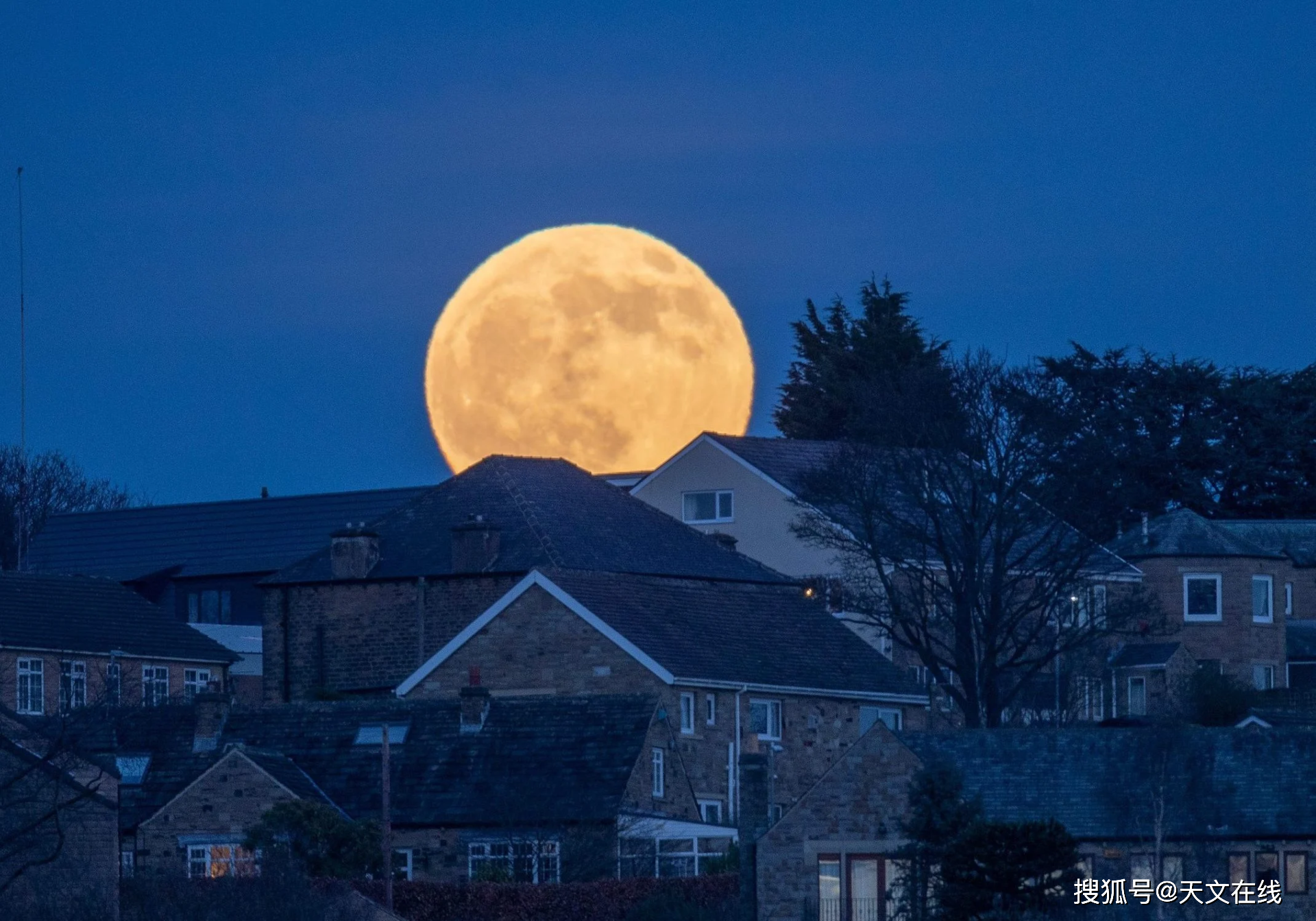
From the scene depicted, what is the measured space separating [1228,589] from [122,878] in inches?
1713

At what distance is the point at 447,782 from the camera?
51.2 m

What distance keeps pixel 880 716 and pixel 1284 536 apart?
28205 mm

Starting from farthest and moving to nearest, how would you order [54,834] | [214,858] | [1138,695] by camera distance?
[1138,695]
[214,858]
[54,834]

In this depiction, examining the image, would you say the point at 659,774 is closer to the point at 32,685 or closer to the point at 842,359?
the point at 32,685

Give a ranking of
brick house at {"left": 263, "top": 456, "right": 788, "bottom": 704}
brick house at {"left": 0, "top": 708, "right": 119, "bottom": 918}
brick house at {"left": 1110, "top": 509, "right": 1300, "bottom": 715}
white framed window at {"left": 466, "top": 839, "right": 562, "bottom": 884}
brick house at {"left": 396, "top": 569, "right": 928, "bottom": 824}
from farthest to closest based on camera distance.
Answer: brick house at {"left": 1110, "top": 509, "right": 1300, "bottom": 715} → brick house at {"left": 263, "top": 456, "right": 788, "bottom": 704} → brick house at {"left": 396, "top": 569, "right": 928, "bottom": 824} → white framed window at {"left": 466, "top": 839, "right": 562, "bottom": 884} → brick house at {"left": 0, "top": 708, "right": 119, "bottom": 918}

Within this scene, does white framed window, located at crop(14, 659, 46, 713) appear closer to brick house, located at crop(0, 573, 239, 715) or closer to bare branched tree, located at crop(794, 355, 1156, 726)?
brick house, located at crop(0, 573, 239, 715)

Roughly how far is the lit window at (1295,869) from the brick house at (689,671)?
11949 millimetres

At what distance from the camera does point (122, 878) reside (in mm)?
42500

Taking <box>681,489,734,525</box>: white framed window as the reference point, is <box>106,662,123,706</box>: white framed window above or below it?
below

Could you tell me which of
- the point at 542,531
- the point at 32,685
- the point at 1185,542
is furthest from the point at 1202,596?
the point at 32,685

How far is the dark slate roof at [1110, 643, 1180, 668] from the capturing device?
7538cm

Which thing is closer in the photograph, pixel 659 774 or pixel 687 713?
pixel 659 774

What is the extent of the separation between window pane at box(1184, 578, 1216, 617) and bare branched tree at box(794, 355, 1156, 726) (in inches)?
501

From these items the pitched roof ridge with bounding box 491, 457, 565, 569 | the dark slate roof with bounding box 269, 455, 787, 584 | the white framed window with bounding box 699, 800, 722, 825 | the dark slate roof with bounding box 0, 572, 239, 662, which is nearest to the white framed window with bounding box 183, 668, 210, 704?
the dark slate roof with bounding box 0, 572, 239, 662
